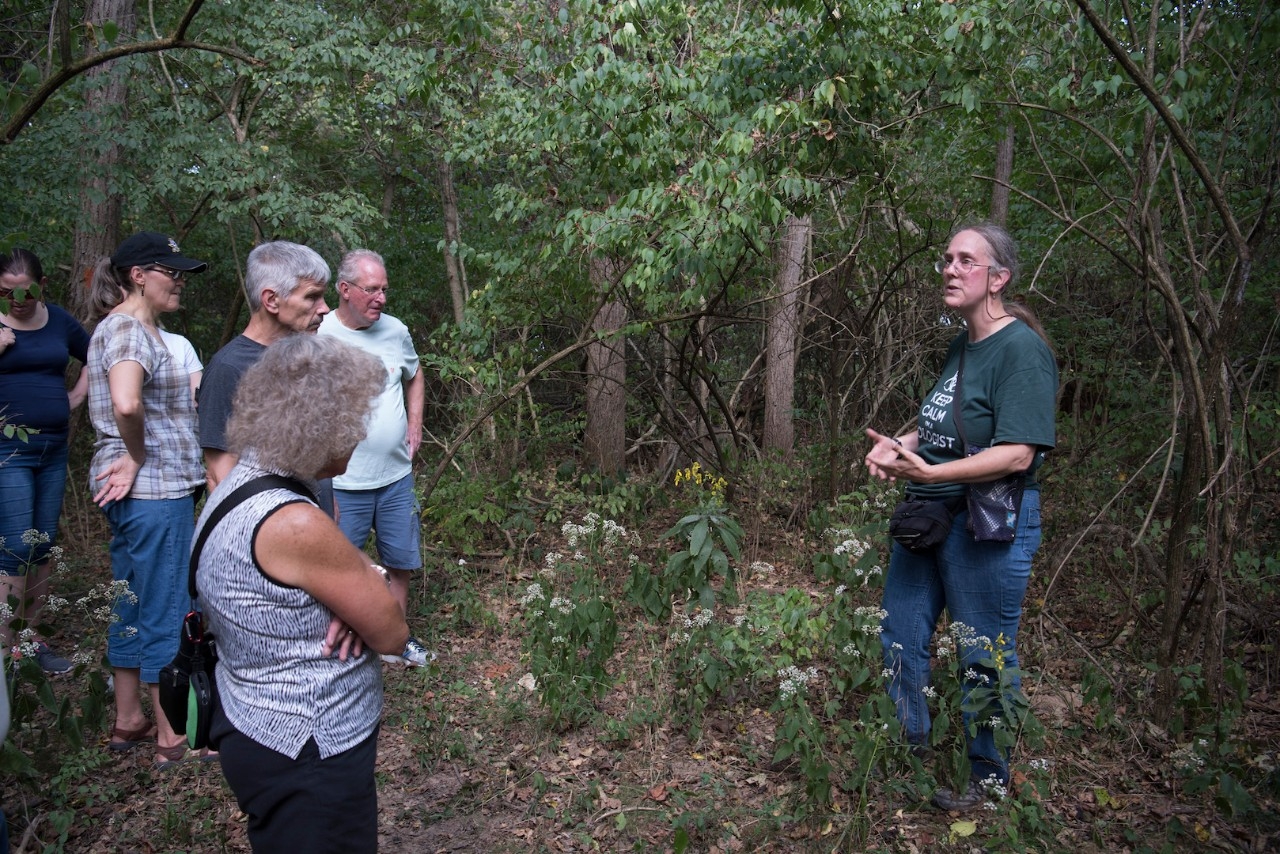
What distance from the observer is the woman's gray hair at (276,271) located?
2.97 m

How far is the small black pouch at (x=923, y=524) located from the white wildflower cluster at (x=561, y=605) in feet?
4.82

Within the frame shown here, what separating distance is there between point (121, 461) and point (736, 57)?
361cm

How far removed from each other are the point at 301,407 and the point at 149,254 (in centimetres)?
195

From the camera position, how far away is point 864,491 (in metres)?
5.82

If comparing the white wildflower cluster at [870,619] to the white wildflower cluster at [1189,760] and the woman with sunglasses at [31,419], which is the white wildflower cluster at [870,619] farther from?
the woman with sunglasses at [31,419]

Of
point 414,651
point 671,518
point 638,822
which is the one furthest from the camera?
point 671,518

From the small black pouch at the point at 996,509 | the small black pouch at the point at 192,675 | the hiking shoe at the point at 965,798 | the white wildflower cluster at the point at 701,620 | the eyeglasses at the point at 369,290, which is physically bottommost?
the hiking shoe at the point at 965,798

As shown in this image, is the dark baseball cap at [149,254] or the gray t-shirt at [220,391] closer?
the gray t-shirt at [220,391]

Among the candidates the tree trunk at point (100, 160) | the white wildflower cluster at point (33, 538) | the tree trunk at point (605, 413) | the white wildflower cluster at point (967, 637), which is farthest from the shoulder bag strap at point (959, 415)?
the tree trunk at point (100, 160)

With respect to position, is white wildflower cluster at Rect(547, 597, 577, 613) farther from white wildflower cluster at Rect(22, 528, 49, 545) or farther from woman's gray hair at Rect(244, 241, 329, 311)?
white wildflower cluster at Rect(22, 528, 49, 545)

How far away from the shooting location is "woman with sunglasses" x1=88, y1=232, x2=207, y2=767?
131 inches

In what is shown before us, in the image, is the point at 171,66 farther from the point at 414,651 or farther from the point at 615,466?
the point at 414,651

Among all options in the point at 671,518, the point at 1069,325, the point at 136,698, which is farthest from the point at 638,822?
the point at 1069,325

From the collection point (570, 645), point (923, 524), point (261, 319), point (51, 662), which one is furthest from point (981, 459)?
point (51, 662)
